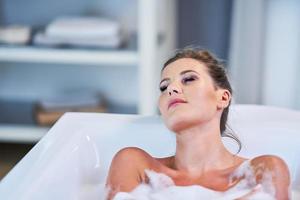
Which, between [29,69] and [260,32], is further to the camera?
[29,69]

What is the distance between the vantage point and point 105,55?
178 centimetres

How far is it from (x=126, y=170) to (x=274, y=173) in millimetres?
227

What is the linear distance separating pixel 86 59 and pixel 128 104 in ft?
1.30

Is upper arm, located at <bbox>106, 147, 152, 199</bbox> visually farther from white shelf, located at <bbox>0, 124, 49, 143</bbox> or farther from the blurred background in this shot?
white shelf, located at <bbox>0, 124, 49, 143</bbox>

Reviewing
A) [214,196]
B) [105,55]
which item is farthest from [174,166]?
[105,55]

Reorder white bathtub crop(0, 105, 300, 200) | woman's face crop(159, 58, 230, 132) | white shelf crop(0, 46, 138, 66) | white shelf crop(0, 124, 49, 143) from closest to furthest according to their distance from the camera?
1. woman's face crop(159, 58, 230, 132)
2. white bathtub crop(0, 105, 300, 200)
3. white shelf crop(0, 46, 138, 66)
4. white shelf crop(0, 124, 49, 143)

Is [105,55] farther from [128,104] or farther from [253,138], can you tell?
[253,138]

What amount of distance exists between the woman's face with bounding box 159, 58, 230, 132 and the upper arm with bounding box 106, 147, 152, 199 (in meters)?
0.08

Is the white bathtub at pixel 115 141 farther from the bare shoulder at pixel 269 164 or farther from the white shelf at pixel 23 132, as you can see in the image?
the white shelf at pixel 23 132

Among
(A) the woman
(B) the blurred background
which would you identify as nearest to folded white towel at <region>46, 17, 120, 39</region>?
(B) the blurred background

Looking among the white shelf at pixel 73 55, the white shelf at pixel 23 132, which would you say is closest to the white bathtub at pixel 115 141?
the white shelf at pixel 73 55

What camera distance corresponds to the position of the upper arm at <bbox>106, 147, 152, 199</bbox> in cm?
87

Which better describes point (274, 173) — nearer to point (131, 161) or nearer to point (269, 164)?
point (269, 164)

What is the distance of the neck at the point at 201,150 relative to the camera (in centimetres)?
87
